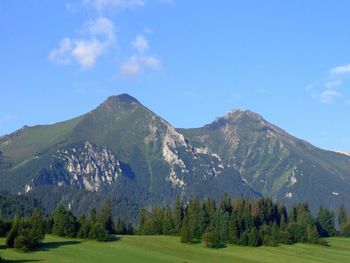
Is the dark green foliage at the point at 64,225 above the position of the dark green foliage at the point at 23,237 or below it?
Result: above

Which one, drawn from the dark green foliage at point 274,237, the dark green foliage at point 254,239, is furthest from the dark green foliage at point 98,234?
the dark green foliage at point 274,237

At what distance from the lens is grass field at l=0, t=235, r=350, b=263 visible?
118 meters

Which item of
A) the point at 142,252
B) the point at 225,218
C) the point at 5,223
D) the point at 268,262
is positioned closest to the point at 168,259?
the point at 142,252

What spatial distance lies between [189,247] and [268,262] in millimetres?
27377

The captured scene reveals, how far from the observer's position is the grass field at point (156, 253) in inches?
4658

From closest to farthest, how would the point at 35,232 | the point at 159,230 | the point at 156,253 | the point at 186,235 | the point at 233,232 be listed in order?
the point at 35,232, the point at 156,253, the point at 186,235, the point at 233,232, the point at 159,230

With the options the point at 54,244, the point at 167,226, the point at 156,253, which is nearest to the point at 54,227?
the point at 54,244

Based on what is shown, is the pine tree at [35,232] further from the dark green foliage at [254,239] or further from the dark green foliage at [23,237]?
the dark green foliage at [254,239]

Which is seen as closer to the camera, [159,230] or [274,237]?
[274,237]

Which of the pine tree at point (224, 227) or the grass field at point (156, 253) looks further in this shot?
the pine tree at point (224, 227)

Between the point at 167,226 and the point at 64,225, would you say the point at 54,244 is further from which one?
the point at 167,226

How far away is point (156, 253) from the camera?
452 feet

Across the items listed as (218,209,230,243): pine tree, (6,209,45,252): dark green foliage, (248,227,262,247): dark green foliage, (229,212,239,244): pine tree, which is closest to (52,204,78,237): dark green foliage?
(6,209,45,252): dark green foliage

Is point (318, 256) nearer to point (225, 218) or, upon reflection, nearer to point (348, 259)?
point (348, 259)
